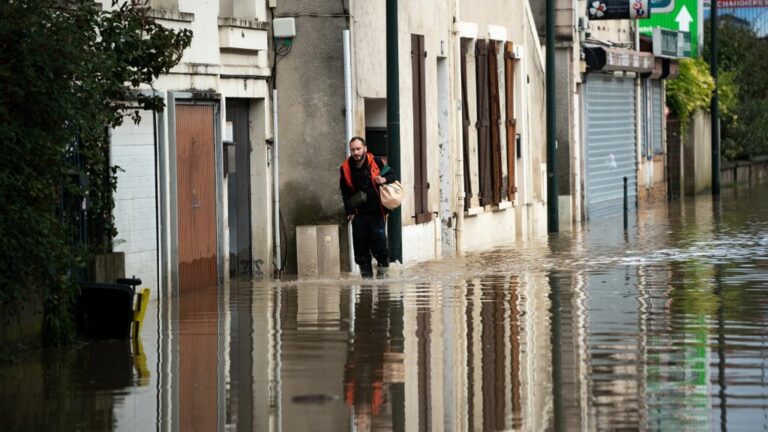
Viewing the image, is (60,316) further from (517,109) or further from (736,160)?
(736,160)

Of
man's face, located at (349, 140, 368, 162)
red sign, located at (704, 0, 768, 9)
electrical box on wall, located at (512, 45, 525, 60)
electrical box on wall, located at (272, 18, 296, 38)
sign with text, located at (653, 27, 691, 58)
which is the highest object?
red sign, located at (704, 0, 768, 9)

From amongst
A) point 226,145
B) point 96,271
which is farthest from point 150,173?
point 96,271

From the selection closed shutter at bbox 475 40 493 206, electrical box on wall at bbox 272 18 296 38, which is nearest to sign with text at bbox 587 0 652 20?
closed shutter at bbox 475 40 493 206

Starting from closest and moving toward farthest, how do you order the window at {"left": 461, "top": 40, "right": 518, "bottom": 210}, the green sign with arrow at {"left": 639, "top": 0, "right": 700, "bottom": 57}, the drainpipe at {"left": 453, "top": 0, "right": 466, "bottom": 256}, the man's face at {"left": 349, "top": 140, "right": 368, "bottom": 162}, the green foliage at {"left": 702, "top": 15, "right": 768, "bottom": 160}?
1. the man's face at {"left": 349, "top": 140, "right": 368, "bottom": 162}
2. the drainpipe at {"left": 453, "top": 0, "right": 466, "bottom": 256}
3. the window at {"left": 461, "top": 40, "right": 518, "bottom": 210}
4. the green sign with arrow at {"left": 639, "top": 0, "right": 700, "bottom": 57}
5. the green foliage at {"left": 702, "top": 15, "right": 768, "bottom": 160}

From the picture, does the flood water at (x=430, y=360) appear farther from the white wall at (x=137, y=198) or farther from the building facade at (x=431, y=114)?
the building facade at (x=431, y=114)

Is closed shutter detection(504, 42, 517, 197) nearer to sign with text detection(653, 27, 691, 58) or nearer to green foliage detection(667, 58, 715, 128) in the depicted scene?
sign with text detection(653, 27, 691, 58)

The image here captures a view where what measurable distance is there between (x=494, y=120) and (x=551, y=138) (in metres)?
2.95

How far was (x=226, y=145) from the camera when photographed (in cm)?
2250

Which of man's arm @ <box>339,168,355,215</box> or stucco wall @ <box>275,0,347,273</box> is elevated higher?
stucco wall @ <box>275,0,347,273</box>

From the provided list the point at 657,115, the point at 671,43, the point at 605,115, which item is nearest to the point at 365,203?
the point at 605,115

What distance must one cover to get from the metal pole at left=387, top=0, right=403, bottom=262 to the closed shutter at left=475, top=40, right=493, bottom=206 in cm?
705

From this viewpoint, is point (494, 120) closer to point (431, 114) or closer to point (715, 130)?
point (431, 114)

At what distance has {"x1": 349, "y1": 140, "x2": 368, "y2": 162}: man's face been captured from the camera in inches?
869

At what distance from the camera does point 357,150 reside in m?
22.2
